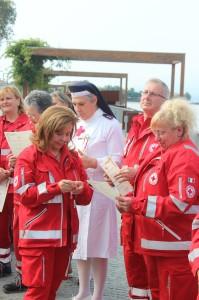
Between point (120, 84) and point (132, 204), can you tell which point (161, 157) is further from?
point (120, 84)

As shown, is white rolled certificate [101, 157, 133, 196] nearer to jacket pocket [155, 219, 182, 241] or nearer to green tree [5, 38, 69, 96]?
jacket pocket [155, 219, 182, 241]

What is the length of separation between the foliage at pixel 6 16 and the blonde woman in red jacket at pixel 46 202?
4580cm

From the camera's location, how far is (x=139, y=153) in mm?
3830

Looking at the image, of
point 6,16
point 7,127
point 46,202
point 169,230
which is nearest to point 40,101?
point 7,127

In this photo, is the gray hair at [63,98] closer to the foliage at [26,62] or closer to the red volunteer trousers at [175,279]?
the red volunteer trousers at [175,279]

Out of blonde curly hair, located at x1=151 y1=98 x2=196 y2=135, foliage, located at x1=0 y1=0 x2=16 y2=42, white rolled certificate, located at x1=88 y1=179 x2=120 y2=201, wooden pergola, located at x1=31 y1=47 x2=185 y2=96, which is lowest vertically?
white rolled certificate, located at x1=88 y1=179 x2=120 y2=201

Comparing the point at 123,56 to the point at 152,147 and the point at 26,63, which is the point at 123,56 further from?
the point at 152,147

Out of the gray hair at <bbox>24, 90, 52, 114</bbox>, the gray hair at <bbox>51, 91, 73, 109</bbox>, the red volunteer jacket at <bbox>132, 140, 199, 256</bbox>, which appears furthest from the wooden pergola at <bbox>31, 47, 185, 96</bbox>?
the red volunteer jacket at <bbox>132, 140, 199, 256</bbox>

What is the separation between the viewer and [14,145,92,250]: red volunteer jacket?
343 cm

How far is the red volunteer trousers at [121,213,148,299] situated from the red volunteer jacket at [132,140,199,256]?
306mm

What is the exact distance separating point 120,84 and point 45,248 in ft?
108

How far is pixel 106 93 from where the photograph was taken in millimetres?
35625

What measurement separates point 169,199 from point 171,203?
26 millimetres

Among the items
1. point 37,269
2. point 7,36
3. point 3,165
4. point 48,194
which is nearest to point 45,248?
point 37,269
